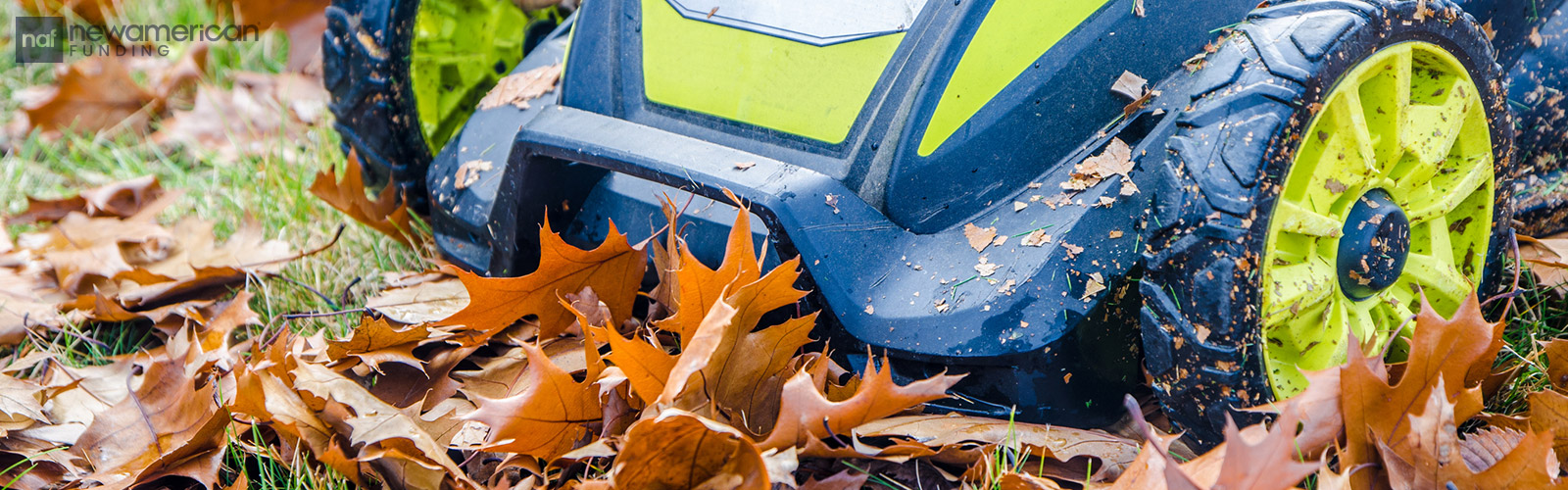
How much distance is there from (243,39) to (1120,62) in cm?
248

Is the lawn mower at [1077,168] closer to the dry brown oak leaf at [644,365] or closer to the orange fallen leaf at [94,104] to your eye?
the dry brown oak leaf at [644,365]

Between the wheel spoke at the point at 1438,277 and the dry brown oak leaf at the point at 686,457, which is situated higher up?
the wheel spoke at the point at 1438,277

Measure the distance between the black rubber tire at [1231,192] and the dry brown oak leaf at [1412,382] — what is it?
8cm

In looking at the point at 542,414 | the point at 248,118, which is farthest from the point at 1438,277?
the point at 248,118

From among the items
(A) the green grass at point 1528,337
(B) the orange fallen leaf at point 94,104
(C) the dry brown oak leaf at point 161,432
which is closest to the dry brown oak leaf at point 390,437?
(C) the dry brown oak leaf at point 161,432

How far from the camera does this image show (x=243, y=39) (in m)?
2.83

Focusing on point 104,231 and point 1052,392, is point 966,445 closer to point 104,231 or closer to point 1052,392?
point 1052,392

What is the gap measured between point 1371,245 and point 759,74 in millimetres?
657

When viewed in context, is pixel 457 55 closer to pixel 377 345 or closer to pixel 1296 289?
pixel 377 345

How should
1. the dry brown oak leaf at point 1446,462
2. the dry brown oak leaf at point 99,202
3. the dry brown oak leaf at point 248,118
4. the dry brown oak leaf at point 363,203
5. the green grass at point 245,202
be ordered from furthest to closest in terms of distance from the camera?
1. the dry brown oak leaf at point 248,118
2. the dry brown oak leaf at point 99,202
3. the dry brown oak leaf at point 363,203
4. the green grass at point 245,202
5. the dry brown oak leaf at point 1446,462

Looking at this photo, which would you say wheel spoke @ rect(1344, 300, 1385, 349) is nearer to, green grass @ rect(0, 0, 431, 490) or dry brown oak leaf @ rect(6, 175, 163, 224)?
green grass @ rect(0, 0, 431, 490)

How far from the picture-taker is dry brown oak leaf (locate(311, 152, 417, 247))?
5.17 feet

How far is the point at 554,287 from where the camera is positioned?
122 centimetres

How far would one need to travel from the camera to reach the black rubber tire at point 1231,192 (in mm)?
917
